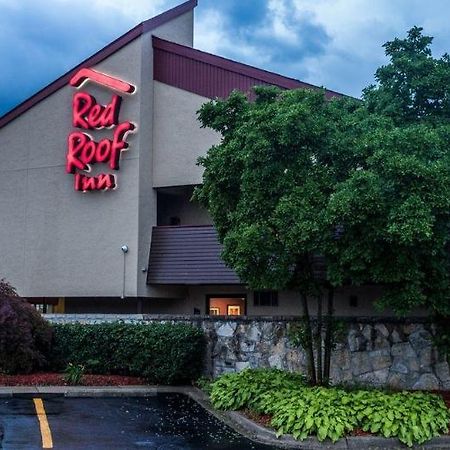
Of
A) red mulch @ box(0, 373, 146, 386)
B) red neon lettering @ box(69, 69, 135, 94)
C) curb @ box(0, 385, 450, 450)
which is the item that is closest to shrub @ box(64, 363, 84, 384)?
red mulch @ box(0, 373, 146, 386)

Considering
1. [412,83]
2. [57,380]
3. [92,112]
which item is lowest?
[57,380]

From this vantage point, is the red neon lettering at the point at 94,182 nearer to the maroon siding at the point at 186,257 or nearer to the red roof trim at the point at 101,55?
the maroon siding at the point at 186,257

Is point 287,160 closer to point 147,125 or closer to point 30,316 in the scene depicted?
point 30,316

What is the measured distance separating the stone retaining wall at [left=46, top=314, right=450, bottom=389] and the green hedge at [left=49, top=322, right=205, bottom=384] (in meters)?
0.67

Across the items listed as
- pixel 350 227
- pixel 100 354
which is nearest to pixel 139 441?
pixel 350 227

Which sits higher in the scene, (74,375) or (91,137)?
(91,137)

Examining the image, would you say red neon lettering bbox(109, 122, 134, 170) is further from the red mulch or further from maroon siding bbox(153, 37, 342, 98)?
the red mulch

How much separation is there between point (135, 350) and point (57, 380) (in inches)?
80.5

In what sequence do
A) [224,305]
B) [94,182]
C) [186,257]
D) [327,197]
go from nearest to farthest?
[327,197], [186,257], [94,182], [224,305]

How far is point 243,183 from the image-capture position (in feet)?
46.5

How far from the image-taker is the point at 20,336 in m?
18.7

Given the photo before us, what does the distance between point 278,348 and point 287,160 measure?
17.6 feet

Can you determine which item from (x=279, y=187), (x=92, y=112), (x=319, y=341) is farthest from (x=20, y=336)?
(x=92, y=112)

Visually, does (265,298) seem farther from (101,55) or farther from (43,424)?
(43,424)
